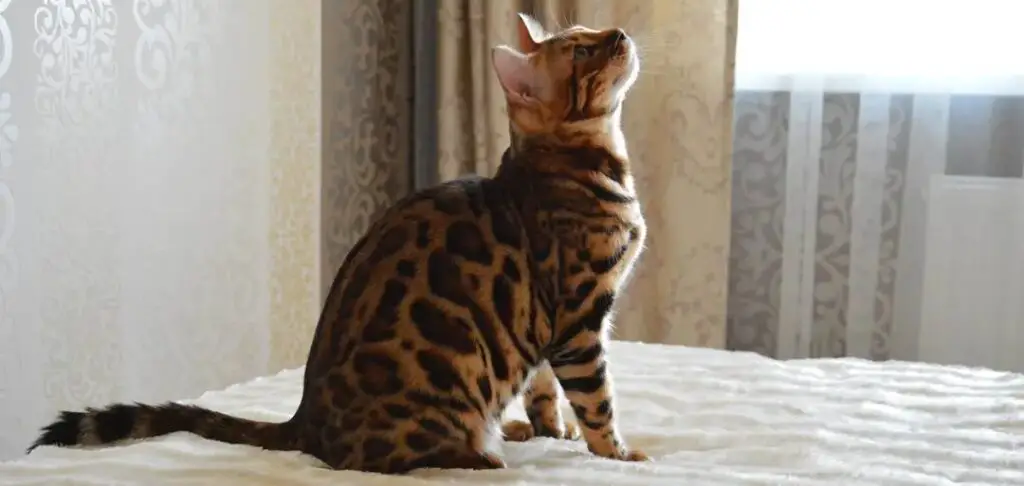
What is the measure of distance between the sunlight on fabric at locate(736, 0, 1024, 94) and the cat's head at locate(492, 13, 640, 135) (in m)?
1.34

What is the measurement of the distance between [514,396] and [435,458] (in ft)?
0.50

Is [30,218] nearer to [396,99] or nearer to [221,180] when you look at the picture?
[221,180]

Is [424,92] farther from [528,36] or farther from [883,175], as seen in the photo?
[528,36]

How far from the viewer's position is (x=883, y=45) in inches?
96.3

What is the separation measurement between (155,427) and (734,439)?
2.23ft

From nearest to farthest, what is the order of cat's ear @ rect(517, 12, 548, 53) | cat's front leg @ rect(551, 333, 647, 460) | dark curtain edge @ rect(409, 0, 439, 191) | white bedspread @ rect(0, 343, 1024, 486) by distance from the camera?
white bedspread @ rect(0, 343, 1024, 486) → cat's front leg @ rect(551, 333, 647, 460) → cat's ear @ rect(517, 12, 548, 53) → dark curtain edge @ rect(409, 0, 439, 191)

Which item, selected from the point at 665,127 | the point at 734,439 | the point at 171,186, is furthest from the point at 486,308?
the point at 665,127

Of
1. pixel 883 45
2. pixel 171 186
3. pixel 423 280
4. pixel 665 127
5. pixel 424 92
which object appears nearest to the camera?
pixel 423 280

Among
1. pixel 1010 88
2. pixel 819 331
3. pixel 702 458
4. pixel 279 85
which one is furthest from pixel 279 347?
pixel 1010 88

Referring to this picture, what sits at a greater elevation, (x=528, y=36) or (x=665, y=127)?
(x=528, y=36)

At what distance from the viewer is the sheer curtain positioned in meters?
2.39

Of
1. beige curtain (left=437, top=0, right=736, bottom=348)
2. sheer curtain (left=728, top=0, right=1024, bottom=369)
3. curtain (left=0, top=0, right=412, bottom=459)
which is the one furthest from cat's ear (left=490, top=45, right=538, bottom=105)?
sheer curtain (left=728, top=0, right=1024, bottom=369)

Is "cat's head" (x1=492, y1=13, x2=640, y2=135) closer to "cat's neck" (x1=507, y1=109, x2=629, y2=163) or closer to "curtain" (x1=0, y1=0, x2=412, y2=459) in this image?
"cat's neck" (x1=507, y1=109, x2=629, y2=163)

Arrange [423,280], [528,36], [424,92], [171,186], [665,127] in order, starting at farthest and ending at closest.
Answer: [424,92] → [665,127] → [171,186] → [528,36] → [423,280]
